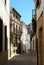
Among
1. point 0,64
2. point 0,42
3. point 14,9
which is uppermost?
point 14,9

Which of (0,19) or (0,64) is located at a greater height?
(0,19)

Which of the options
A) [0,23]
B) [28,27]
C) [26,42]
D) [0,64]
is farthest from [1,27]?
[28,27]

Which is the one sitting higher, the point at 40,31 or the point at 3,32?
the point at 3,32

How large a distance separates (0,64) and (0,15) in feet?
11.3

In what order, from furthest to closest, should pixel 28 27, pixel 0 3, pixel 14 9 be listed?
pixel 28 27
pixel 14 9
pixel 0 3

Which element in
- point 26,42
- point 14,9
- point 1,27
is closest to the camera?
point 1,27

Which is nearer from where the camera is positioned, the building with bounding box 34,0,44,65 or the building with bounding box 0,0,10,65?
the building with bounding box 34,0,44,65

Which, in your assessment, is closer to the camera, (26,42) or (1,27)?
(1,27)

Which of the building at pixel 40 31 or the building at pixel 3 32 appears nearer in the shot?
the building at pixel 40 31

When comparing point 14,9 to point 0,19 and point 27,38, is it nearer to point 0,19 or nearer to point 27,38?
point 27,38

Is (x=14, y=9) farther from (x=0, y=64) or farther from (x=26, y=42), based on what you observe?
(x=0, y=64)

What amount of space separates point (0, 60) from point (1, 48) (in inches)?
52.7

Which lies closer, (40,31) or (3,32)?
(40,31)

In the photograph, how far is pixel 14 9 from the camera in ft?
149
